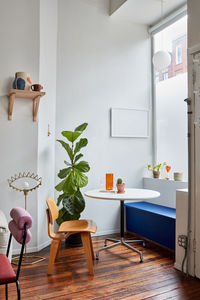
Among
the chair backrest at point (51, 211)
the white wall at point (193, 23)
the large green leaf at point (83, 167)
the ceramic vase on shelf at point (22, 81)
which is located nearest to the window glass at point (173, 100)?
the white wall at point (193, 23)

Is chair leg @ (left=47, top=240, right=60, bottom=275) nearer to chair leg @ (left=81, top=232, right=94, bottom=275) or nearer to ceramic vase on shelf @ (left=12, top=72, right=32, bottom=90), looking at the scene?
chair leg @ (left=81, top=232, right=94, bottom=275)

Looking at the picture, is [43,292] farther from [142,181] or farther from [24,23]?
[24,23]

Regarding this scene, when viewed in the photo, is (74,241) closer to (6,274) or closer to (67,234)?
(67,234)

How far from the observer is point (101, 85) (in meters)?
4.25

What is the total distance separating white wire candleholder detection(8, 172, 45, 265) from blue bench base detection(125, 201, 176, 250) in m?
1.46

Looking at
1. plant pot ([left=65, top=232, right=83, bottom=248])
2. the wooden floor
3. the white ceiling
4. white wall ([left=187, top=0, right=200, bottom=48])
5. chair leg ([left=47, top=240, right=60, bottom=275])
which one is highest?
the white ceiling

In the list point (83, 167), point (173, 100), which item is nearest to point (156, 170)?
point (173, 100)

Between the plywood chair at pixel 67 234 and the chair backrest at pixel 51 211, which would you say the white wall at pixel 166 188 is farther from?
the chair backrest at pixel 51 211

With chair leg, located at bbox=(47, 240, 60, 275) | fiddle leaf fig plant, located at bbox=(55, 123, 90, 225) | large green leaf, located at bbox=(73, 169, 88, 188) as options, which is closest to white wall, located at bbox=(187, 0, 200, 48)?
fiddle leaf fig plant, located at bbox=(55, 123, 90, 225)

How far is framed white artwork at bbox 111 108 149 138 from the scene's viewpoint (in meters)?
4.31

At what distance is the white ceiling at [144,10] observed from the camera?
4.04 metres

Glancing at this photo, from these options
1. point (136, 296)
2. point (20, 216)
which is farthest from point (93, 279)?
point (20, 216)

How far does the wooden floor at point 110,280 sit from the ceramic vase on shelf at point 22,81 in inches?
79.5

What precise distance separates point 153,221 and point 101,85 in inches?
84.8
